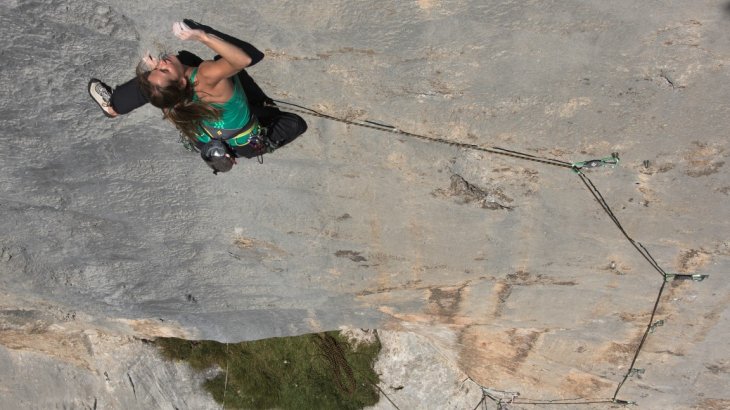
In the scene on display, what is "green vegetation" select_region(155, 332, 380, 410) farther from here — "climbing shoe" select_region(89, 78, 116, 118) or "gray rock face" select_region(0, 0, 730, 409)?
"climbing shoe" select_region(89, 78, 116, 118)

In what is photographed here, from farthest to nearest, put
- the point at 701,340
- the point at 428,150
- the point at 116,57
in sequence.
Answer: the point at 701,340, the point at 428,150, the point at 116,57

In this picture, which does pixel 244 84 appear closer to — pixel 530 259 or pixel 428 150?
pixel 428 150

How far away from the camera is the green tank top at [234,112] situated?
9.39 ft

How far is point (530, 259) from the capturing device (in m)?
3.54

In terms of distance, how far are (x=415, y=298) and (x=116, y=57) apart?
2.26 metres

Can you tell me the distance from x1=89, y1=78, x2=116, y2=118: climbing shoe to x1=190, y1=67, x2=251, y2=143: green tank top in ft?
1.53

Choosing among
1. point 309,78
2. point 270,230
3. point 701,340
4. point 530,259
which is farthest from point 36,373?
point 701,340

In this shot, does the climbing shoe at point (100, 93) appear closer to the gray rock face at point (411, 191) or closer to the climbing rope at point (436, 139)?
the gray rock face at point (411, 191)

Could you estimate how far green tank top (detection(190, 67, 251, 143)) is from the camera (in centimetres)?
286

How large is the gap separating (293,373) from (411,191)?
2662 millimetres

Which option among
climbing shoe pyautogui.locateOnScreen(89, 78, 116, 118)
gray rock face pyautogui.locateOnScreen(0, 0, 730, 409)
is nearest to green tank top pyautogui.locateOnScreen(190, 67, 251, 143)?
gray rock face pyautogui.locateOnScreen(0, 0, 730, 409)

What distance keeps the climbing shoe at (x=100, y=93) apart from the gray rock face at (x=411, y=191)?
4 cm

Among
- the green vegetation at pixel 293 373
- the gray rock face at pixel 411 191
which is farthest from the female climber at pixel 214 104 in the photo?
the green vegetation at pixel 293 373

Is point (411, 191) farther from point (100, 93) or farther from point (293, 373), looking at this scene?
point (293, 373)
